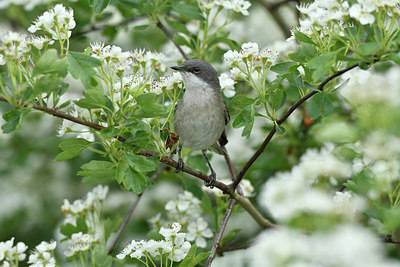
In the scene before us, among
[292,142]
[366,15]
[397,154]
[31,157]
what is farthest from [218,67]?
[397,154]

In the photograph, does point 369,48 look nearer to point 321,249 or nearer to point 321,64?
point 321,64

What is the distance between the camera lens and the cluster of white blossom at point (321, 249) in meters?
1.33

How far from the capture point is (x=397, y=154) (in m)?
1.98

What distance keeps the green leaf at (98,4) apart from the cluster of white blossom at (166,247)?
1341 mm

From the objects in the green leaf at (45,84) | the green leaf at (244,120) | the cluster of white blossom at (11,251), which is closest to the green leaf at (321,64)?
the green leaf at (244,120)

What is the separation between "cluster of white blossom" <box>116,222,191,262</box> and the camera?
2777 mm

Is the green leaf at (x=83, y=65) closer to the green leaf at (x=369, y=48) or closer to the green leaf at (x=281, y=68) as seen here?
the green leaf at (x=281, y=68)

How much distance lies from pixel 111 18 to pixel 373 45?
11.0 ft

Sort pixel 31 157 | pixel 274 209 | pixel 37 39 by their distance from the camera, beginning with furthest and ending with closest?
1. pixel 31 157
2. pixel 37 39
3. pixel 274 209

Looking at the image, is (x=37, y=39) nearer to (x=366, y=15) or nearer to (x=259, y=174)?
(x=366, y=15)

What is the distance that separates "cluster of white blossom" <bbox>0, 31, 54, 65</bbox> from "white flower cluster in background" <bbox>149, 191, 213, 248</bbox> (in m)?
1.67

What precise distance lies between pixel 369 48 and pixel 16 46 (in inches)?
63.5

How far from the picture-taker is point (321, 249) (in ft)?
4.55

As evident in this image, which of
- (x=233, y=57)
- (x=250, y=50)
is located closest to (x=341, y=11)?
(x=250, y=50)
